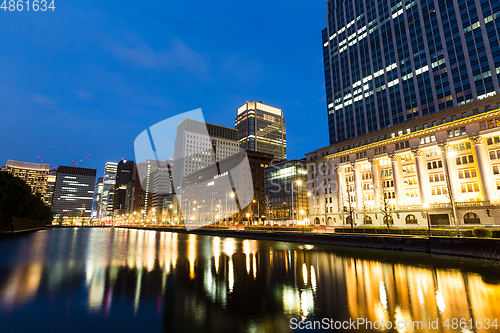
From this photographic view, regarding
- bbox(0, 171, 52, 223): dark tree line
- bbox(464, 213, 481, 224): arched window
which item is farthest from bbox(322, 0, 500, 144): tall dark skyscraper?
bbox(0, 171, 52, 223): dark tree line

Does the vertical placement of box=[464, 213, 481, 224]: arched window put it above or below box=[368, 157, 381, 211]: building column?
below

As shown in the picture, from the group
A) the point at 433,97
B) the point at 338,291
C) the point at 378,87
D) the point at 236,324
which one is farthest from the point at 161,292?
the point at 378,87

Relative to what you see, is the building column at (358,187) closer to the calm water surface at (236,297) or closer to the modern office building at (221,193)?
the modern office building at (221,193)

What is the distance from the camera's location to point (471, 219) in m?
57.2

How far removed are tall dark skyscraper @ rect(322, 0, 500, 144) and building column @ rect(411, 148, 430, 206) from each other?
25680mm

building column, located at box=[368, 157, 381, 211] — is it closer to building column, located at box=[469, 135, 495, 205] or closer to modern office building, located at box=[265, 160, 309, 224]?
building column, located at box=[469, 135, 495, 205]

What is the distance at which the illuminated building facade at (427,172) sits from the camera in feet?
188

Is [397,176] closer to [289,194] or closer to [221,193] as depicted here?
[289,194]

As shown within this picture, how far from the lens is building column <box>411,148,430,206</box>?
2666 inches

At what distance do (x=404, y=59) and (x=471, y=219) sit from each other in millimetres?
67477

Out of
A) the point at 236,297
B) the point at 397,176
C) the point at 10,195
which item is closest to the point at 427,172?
the point at 397,176

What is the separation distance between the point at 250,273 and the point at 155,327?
10.9 meters

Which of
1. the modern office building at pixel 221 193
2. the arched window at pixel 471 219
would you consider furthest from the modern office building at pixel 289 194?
the arched window at pixel 471 219

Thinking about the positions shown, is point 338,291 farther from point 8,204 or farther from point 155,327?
point 8,204
